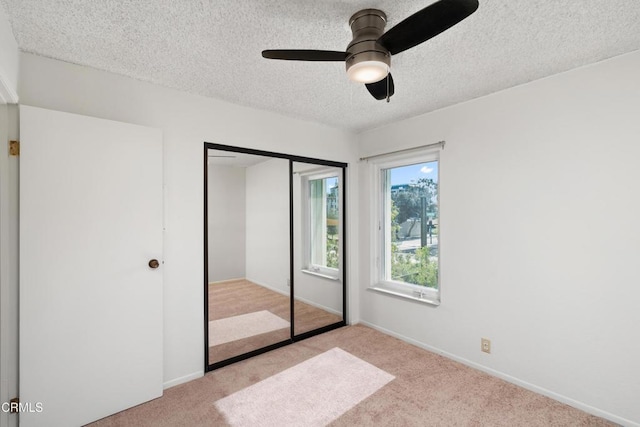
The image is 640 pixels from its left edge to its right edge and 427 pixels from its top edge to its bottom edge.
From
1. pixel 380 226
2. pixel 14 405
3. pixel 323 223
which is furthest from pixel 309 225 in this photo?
pixel 14 405

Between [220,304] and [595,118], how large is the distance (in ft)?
11.0

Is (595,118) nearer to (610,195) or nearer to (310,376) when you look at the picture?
(610,195)

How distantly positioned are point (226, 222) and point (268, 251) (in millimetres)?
582

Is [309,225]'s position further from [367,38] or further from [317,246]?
[367,38]

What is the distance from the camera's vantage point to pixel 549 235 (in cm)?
228

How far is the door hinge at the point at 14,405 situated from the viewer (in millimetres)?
1806

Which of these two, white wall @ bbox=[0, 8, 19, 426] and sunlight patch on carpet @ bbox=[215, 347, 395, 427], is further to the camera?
sunlight patch on carpet @ bbox=[215, 347, 395, 427]

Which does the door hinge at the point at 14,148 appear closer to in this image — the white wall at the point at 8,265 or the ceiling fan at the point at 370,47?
the white wall at the point at 8,265

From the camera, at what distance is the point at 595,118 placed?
81.7 inches

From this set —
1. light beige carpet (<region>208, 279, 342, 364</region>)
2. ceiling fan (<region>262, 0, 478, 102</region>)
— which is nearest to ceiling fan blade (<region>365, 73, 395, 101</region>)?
ceiling fan (<region>262, 0, 478, 102</region>)

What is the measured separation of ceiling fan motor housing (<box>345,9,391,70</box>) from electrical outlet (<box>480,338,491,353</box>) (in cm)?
245

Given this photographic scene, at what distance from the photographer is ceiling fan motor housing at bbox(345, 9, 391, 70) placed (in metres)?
1.53

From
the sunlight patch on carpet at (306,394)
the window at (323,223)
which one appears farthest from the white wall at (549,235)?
the window at (323,223)

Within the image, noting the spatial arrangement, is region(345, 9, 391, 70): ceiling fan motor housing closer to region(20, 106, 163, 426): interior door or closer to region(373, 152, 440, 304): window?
region(20, 106, 163, 426): interior door
